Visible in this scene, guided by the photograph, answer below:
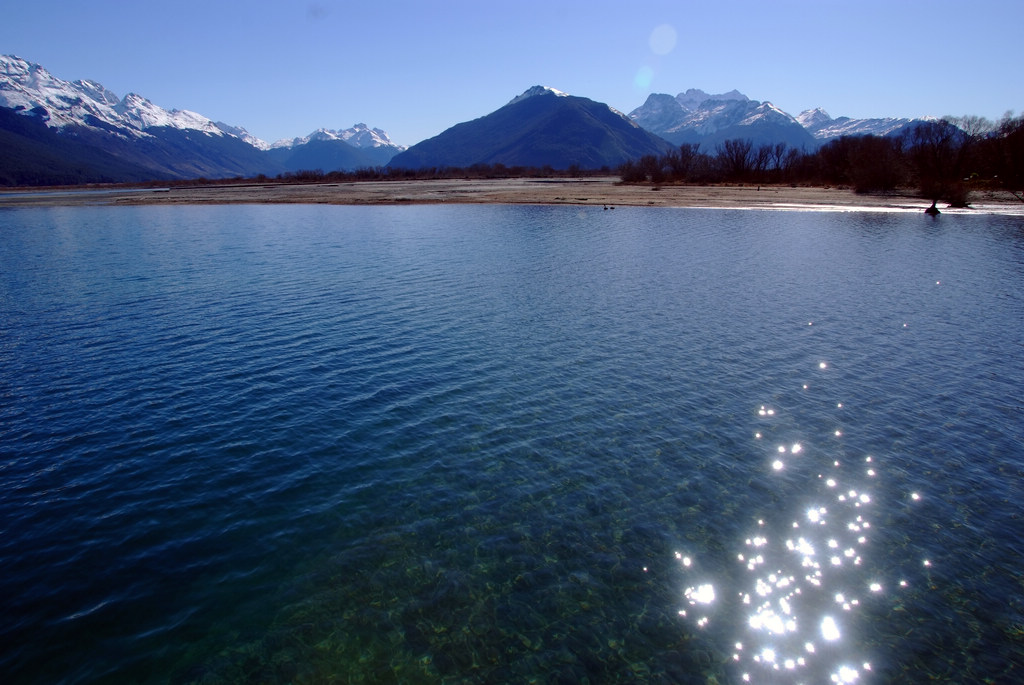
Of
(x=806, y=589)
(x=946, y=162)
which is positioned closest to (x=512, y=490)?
(x=806, y=589)

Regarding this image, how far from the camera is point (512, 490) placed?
18328 millimetres

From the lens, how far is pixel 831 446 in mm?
A: 20906

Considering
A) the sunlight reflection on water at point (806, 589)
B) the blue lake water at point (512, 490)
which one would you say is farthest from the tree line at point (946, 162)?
the sunlight reflection on water at point (806, 589)

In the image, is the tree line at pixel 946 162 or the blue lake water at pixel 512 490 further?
the tree line at pixel 946 162

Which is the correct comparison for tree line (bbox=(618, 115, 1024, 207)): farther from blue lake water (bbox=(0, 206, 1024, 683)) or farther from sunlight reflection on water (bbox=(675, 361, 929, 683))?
sunlight reflection on water (bbox=(675, 361, 929, 683))

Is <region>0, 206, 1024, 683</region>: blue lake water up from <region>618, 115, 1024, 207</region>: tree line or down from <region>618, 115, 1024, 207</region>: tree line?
down

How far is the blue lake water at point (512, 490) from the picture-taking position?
12438 mm

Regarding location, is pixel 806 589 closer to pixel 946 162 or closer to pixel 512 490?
pixel 512 490

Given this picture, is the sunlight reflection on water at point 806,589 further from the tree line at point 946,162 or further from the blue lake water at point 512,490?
the tree line at point 946,162

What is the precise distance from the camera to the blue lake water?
40.8 ft

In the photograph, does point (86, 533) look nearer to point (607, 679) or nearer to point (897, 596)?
point (607, 679)

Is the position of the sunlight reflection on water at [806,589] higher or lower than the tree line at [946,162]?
lower

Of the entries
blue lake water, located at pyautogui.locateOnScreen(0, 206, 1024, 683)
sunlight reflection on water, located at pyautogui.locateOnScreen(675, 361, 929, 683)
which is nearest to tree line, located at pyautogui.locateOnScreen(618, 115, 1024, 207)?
blue lake water, located at pyautogui.locateOnScreen(0, 206, 1024, 683)

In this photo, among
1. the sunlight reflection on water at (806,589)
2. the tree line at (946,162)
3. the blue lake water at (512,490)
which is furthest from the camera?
the tree line at (946,162)
